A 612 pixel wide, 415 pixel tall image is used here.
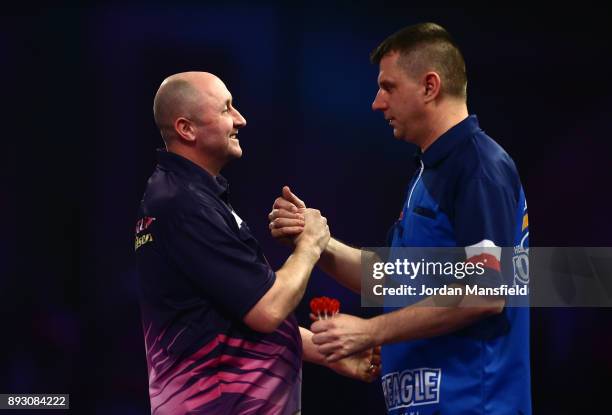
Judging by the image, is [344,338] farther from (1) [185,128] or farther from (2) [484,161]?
(1) [185,128]

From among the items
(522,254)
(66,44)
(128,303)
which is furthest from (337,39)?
(522,254)

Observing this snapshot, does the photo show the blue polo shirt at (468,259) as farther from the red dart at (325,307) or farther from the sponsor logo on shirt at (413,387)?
the red dart at (325,307)

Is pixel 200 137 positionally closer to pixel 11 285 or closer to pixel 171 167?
pixel 171 167

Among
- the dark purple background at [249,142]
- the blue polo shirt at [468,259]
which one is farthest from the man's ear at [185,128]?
the dark purple background at [249,142]

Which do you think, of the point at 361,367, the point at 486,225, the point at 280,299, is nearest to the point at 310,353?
the point at 361,367

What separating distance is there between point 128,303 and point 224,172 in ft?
2.69

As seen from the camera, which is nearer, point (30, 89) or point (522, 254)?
point (522, 254)

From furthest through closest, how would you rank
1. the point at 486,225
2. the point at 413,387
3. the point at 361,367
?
1. the point at 361,367
2. the point at 413,387
3. the point at 486,225

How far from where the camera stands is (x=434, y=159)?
2469mm

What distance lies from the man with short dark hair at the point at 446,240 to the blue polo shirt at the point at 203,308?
218 mm

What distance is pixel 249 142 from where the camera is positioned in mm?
4121

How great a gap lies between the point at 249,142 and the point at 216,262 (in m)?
1.87

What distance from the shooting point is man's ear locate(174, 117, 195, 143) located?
8.46ft

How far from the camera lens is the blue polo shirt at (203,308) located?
7.63 ft
